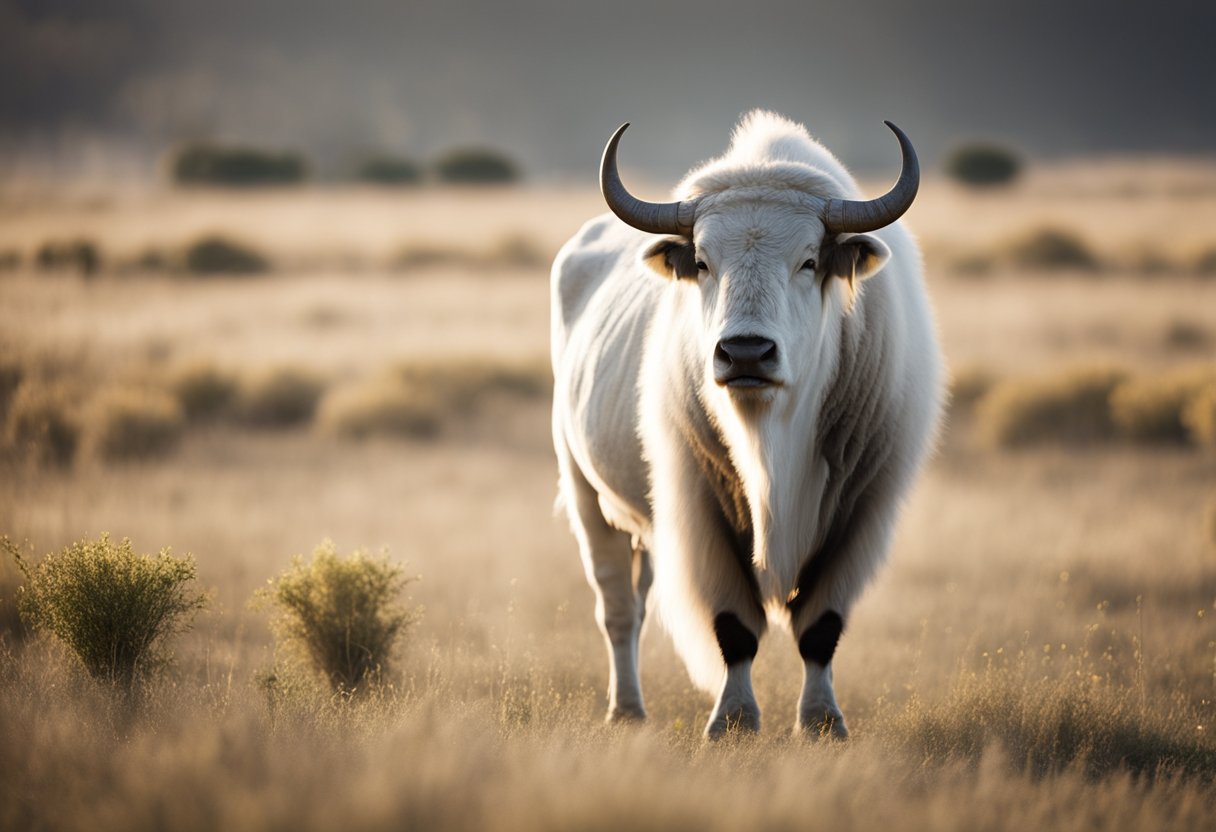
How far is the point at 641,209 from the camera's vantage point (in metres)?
5.07

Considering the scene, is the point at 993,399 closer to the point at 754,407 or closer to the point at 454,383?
the point at 454,383

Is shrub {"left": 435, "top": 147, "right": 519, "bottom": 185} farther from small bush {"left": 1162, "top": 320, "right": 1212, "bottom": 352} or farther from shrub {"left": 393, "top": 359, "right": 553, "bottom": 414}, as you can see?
small bush {"left": 1162, "top": 320, "right": 1212, "bottom": 352}

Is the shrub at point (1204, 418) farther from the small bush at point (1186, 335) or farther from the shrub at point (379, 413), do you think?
the shrub at point (379, 413)

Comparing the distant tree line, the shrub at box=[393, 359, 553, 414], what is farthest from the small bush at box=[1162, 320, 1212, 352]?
the distant tree line

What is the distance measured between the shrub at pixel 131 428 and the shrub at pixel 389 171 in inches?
1895

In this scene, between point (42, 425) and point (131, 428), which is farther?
point (131, 428)

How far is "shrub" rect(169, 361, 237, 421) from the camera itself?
16.2 m

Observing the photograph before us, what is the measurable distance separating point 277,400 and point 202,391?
1068mm

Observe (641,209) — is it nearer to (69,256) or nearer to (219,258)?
(69,256)

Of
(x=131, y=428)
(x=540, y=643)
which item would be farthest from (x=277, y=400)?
(x=540, y=643)

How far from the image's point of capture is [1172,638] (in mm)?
7246

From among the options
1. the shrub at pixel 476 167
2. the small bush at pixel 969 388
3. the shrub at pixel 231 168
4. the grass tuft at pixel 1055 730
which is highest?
the shrub at pixel 476 167

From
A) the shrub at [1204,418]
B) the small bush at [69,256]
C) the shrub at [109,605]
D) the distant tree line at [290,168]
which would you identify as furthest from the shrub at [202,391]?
the distant tree line at [290,168]

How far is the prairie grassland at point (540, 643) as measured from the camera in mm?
3502
